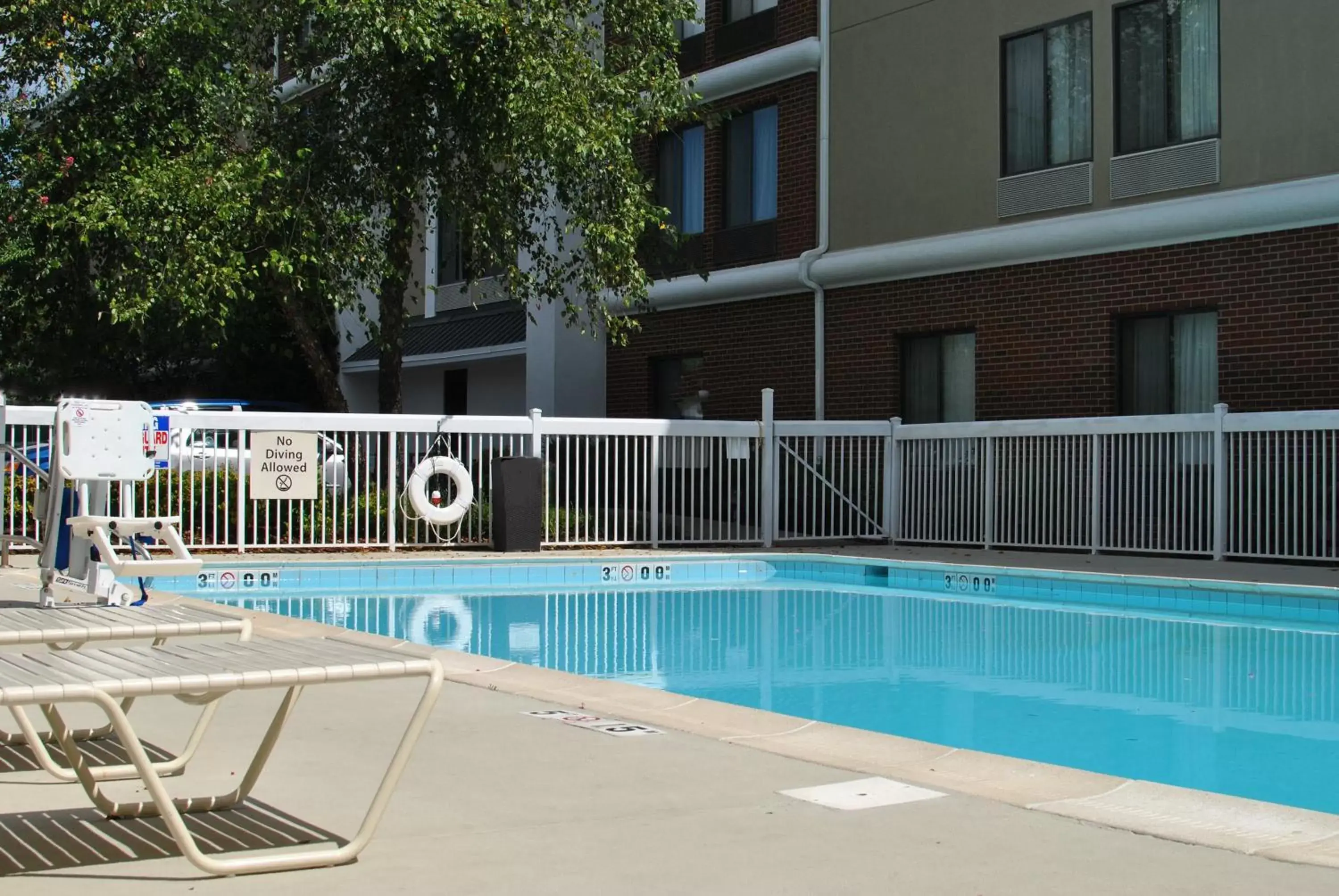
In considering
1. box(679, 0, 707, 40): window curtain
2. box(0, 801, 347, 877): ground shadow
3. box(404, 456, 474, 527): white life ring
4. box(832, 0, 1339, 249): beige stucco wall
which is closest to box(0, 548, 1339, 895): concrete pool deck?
box(0, 801, 347, 877): ground shadow

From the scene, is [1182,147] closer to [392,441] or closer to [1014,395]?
[1014,395]

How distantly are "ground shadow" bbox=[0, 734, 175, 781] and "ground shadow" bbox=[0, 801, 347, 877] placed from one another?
2.08 ft

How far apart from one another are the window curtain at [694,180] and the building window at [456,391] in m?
6.99

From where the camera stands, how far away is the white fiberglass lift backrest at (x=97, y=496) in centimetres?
859

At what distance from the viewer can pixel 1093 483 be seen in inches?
629

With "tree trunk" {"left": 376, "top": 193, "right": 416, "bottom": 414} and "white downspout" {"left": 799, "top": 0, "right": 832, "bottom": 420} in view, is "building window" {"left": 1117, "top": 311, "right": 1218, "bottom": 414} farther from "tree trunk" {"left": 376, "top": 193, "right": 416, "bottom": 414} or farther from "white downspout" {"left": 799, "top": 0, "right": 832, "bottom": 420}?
"tree trunk" {"left": 376, "top": 193, "right": 416, "bottom": 414}

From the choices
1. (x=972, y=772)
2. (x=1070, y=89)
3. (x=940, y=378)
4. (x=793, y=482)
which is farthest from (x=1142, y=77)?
(x=972, y=772)

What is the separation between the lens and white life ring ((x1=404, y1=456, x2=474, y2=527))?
16.0 meters

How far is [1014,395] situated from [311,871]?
15.2 m

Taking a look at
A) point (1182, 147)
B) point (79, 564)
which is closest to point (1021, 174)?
point (1182, 147)

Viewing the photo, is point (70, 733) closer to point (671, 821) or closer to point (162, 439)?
point (671, 821)

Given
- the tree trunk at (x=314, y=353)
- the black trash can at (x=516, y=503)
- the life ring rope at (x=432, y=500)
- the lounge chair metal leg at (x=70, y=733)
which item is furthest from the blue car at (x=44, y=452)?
the lounge chair metal leg at (x=70, y=733)

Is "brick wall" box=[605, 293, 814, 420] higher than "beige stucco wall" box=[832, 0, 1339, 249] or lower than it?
lower

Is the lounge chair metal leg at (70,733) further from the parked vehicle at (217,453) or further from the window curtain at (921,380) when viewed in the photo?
the window curtain at (921,380)
